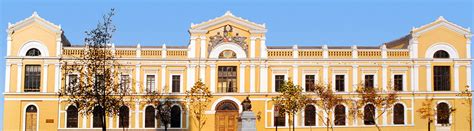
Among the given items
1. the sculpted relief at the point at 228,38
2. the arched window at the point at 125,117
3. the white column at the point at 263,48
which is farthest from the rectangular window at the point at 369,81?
the arched window at the point at 125,117

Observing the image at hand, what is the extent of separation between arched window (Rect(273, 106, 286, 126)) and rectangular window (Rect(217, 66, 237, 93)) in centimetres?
370

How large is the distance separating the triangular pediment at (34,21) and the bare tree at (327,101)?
19667 millimetres

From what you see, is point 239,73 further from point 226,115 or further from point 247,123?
point 247,123

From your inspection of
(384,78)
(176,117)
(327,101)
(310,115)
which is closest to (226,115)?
(176,117)

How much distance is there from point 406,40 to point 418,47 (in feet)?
6.38

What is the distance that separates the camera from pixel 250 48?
5534 cm

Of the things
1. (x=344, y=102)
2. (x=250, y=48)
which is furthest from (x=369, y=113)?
(x=250, y=48)

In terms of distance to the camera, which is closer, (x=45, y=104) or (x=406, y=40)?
(x=45, y=104)

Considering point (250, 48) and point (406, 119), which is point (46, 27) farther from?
point (406, 119)

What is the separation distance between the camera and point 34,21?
54031 millimetres

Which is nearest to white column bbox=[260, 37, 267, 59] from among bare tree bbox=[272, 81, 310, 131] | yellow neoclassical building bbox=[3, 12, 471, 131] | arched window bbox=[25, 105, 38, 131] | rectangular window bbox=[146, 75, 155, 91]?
yellow neoclassical building bbox=[3, 12, 471, 131]

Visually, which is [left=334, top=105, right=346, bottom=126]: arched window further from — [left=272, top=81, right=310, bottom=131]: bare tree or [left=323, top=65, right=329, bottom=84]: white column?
[left=272, top=81, right=310, bottom=131]: bare tree

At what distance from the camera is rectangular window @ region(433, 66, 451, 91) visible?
56.1 metres

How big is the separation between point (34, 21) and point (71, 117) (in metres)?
7.56
